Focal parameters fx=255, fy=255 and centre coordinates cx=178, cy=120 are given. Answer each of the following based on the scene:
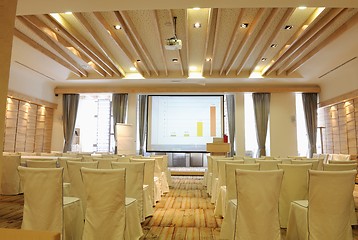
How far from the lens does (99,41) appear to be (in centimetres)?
641

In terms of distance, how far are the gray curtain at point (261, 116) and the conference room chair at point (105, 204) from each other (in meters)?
8.63

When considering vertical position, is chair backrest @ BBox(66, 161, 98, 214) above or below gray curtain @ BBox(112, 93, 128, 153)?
below

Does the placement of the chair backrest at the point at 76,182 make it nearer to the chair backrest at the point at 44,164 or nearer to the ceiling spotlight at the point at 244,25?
the chair backrest at the point at 44,164

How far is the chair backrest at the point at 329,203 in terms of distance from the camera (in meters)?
2.34

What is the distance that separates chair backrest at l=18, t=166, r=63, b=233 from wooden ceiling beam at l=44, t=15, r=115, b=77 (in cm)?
390

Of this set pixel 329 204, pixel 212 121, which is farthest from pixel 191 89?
pixel 329 204

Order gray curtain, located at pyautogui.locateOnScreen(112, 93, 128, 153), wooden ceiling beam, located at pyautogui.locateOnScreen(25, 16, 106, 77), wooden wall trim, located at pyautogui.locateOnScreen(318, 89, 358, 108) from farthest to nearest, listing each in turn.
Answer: gray curtain, located at pyautogui.locateOnScreen(112, 93, 128, 153)
wooden wall trim, located at pyautogui.locateOnScreen(318, 89, 358, 108)
wooden ceiling beam, located at pyautogui.locateOnScreen(25, 16, 106, 77)

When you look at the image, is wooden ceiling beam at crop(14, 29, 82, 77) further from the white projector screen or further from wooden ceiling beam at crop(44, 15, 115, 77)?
the white projector screen

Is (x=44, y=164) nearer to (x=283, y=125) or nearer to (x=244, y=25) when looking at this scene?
(x=244, y=25)

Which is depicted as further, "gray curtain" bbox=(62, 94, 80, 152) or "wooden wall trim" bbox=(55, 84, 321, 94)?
"gray curtain" bbox=(62, 94, 80, 152)

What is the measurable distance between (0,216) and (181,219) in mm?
2755

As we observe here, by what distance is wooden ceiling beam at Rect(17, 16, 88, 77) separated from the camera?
5305mm

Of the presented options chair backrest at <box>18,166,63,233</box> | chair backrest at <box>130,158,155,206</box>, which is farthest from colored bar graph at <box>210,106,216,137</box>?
chair backrest at <box>18,166,63,233</box>

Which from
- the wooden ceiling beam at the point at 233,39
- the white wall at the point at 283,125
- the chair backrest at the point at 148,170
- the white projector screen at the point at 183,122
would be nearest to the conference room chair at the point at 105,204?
the chair backrest at the point at 148,170
